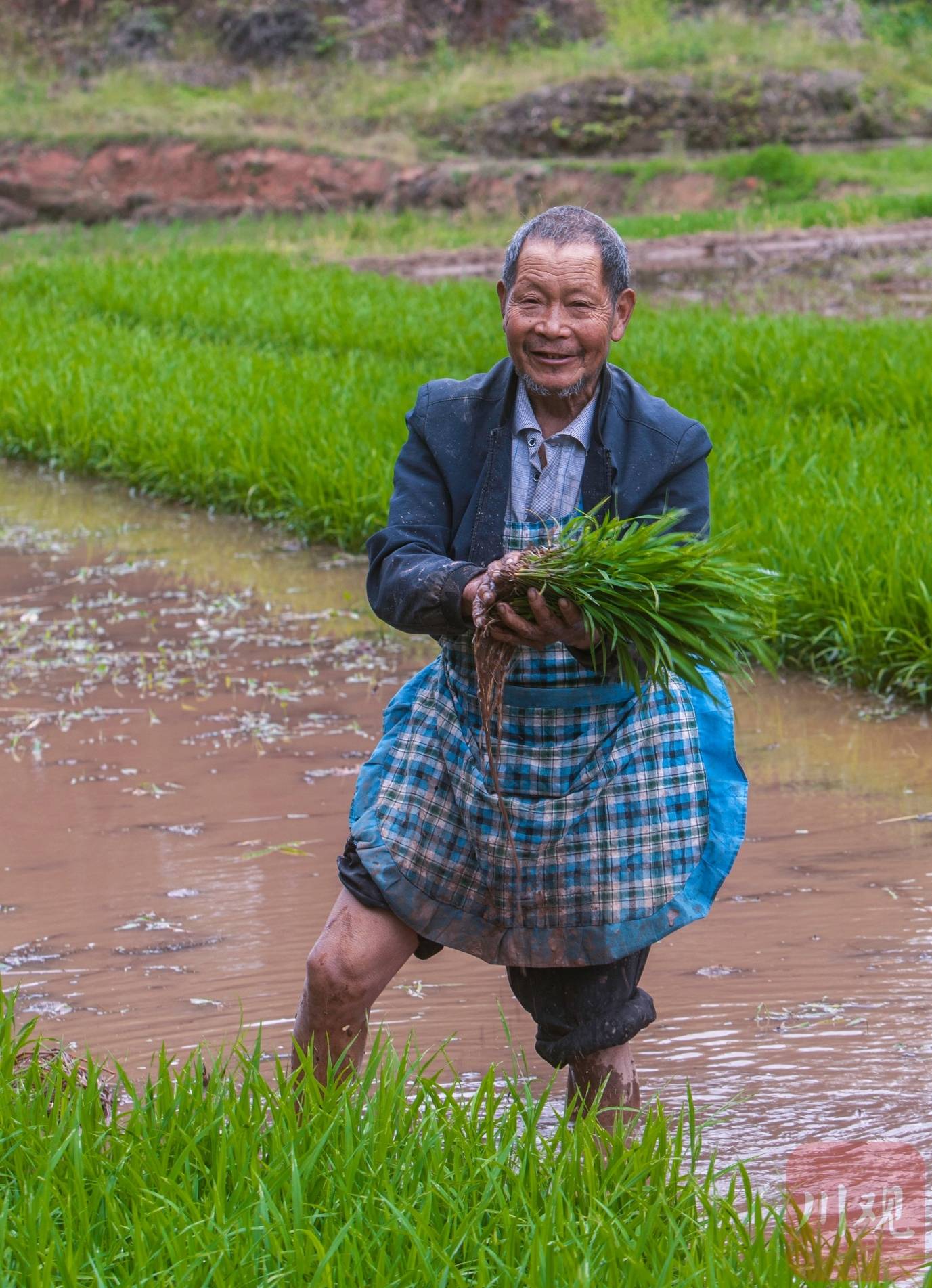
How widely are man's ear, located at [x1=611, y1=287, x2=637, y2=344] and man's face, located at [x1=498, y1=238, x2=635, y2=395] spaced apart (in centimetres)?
2

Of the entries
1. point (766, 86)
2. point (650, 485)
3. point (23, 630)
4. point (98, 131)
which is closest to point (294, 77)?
point (98, 131)

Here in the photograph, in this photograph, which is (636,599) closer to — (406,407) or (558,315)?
(558,315)

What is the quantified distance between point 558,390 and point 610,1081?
1.03 m

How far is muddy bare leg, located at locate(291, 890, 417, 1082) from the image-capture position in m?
2.27

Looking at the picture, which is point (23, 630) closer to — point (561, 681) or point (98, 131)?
point (561, 681)

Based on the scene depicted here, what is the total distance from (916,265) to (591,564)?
1143 centimetres

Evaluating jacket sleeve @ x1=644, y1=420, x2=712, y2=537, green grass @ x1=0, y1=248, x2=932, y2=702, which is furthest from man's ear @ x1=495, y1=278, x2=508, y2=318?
green grass @ x1=0, y1=248, x2=932, y2=702

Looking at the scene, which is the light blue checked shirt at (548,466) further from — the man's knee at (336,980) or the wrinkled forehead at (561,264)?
the man's knee at (336,980)

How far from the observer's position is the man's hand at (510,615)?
215 centimetres

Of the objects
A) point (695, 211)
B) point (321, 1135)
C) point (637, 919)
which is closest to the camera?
point (321, 1135)

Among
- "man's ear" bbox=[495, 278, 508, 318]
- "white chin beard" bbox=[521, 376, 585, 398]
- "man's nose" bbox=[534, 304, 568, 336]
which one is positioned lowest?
"white chin beard" bbox=[521, 376, 585, 398]

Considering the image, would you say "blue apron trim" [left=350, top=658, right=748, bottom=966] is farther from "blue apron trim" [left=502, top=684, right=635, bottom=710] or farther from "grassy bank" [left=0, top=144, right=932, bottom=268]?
"grassy bank" [left=0, top=144, right=932, bottom=268]

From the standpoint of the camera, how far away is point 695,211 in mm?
20625

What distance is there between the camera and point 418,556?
2.33 m
